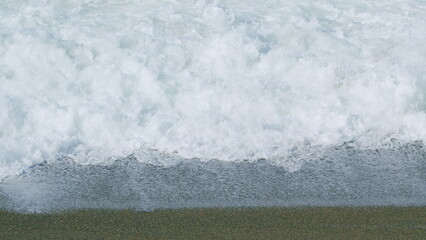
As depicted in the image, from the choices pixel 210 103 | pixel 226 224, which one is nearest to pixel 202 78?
pixel 210 103

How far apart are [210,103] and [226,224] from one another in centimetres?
179

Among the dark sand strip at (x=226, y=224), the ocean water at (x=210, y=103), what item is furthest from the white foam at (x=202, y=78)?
the dark sand strip at (x=226, y=224)

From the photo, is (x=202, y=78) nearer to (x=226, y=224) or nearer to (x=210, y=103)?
(x=210, y=103)

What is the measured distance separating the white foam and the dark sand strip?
0.81 m

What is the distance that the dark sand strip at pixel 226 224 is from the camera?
16.2 ft

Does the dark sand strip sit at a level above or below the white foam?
below

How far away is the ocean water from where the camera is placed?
5.57 metres

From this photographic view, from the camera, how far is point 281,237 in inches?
193

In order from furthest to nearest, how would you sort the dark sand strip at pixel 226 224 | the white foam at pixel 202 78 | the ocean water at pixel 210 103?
the white foam at pixel 202 78 → the ocean water at pixel 210 103 → the dark sand strip at pixel 226 224

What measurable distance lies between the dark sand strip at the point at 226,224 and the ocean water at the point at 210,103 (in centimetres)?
14

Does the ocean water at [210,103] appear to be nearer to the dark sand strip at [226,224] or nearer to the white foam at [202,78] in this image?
the white foam at [202,78]

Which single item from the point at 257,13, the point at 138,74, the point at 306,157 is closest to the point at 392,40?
the point at 257,13

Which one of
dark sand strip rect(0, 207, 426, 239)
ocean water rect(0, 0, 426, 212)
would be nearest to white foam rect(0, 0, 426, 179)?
ocean water rect(0, 0, 426, 212)

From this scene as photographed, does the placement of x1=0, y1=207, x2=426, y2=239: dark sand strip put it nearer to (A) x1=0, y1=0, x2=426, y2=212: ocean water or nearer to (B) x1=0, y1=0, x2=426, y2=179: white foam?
(A) x1=0, y1=0, x2=426, y2=212: ocean water
